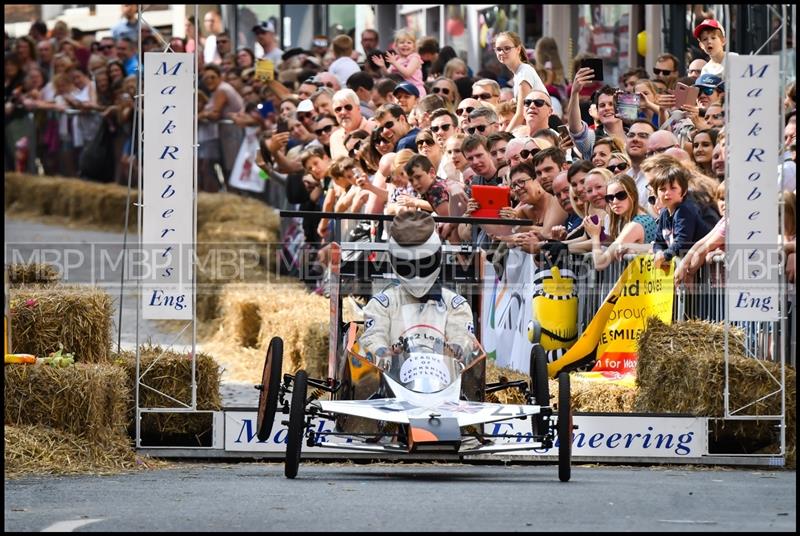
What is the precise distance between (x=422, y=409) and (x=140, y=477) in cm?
198

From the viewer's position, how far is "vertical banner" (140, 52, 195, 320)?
1280 centimetres

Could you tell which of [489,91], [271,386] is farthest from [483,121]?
[271,386]

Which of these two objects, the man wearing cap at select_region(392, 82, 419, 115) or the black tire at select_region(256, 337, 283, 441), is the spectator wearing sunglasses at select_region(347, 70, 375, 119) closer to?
the man wearing cap at select_region(392, 82, 419, 115)

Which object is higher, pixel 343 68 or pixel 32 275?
pixel 343 68

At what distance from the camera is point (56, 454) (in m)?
11.8

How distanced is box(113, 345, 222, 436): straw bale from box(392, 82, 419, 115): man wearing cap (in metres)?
5.95

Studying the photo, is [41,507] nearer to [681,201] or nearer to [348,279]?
[348,279]

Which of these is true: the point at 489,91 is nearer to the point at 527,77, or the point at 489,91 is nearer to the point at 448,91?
the point at 527,77

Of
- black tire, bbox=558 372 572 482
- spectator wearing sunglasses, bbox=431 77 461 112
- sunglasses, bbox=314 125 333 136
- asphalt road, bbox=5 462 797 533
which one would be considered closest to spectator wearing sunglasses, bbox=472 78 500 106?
spectator wearing sunglasses, bbox=431 77 461 112

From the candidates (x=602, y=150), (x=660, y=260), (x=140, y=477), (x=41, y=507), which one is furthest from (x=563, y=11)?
(x=41, y=507)

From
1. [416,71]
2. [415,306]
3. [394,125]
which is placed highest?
[416,71]

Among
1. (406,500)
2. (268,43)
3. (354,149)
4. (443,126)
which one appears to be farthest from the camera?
(268,43)

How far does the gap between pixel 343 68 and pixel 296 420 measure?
424 inches

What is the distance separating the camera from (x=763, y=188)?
12.5m
